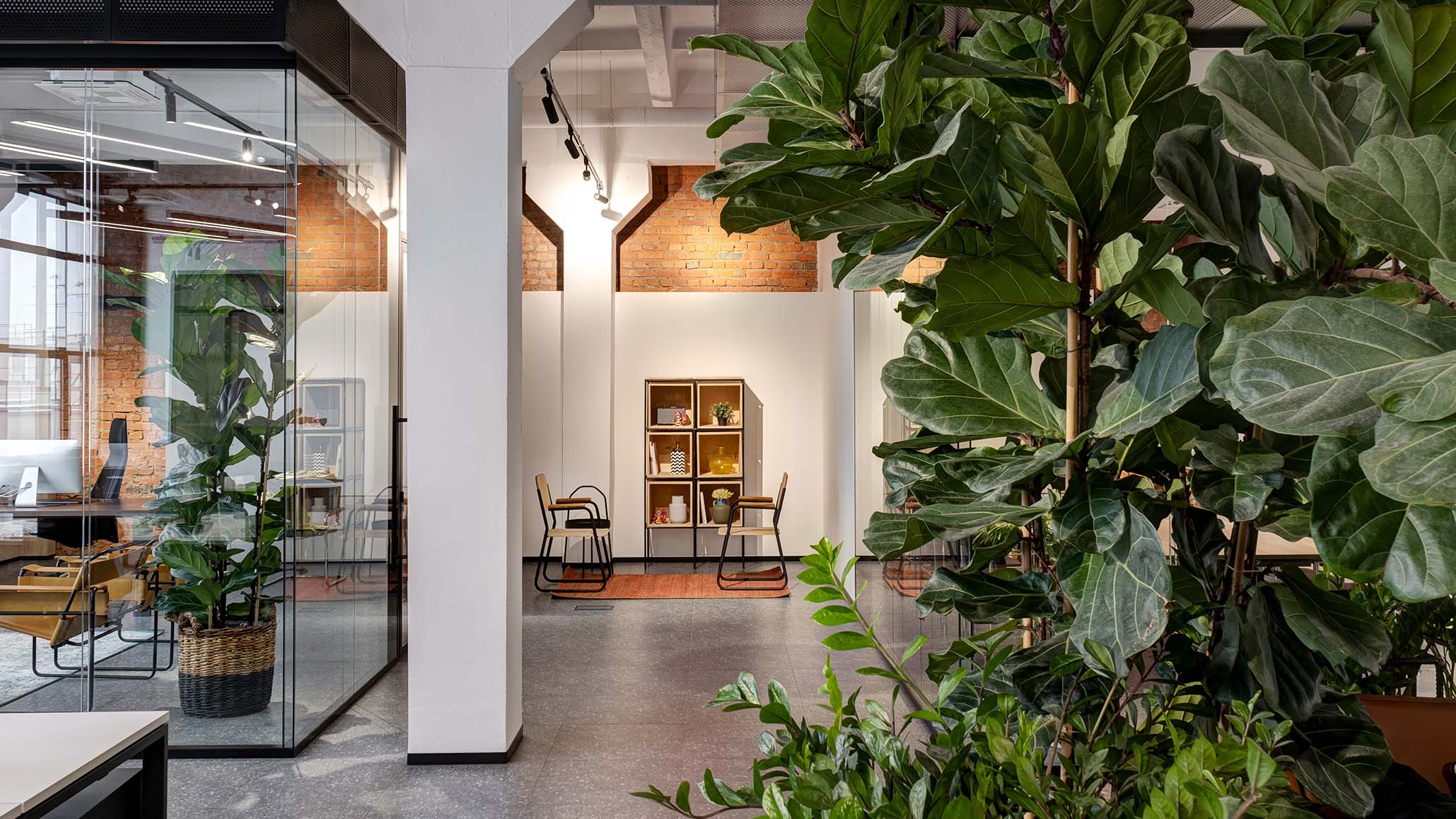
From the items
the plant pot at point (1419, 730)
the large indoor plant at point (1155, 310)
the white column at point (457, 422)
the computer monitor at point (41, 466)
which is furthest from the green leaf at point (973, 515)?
the computer monitor at point (41, 466)

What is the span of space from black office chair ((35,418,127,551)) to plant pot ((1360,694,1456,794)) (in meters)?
4.62

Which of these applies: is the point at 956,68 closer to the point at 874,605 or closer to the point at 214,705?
the point at 214,705

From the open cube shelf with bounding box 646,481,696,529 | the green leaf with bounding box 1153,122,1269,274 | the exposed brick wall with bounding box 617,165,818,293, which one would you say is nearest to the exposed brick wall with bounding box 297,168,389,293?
the green leaf with bounding box 1153,122,1269,274

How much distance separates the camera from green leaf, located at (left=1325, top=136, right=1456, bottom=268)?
370mm

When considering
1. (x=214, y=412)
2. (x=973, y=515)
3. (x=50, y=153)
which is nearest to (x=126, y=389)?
(x=214, y=412)

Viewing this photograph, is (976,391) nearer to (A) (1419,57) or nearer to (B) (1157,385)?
(B) (1157,385)

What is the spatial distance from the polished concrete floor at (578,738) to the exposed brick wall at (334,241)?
7.22ft

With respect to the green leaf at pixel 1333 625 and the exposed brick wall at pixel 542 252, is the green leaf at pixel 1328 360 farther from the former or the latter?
the exposed brick wall at pixel 542 252

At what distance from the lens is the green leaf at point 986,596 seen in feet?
2.55

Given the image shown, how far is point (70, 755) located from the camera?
186cm

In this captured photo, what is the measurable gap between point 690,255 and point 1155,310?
9.09m

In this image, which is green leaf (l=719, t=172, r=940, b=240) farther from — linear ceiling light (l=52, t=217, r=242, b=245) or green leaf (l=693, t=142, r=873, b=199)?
linear ceiling light (l=52, t=217, r=242, b=245)

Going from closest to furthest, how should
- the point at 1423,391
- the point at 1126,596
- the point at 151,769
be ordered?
the point at 1423,391 → the point at 1126,596 → the point at 151,769

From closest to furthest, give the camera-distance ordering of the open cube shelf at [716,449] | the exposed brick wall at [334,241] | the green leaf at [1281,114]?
the green leaf at [1281,114]
the exposed brick wall at [334,241]
the open cube shelf at [716,449]
